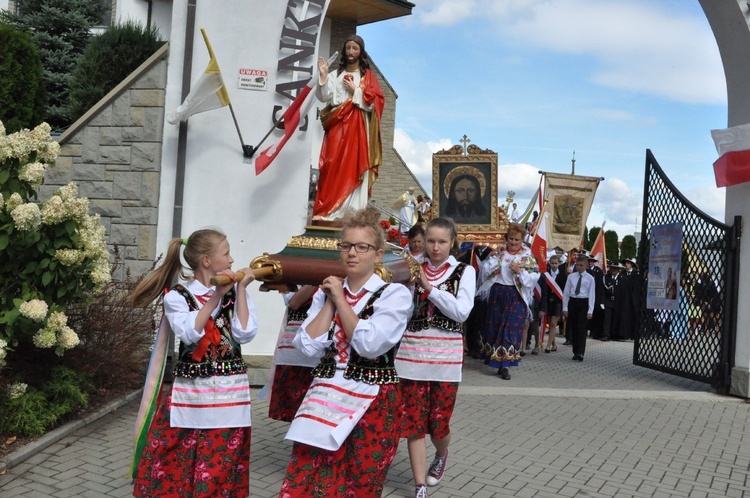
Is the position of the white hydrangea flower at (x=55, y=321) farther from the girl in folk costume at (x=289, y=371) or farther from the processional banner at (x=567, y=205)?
the processional banner at (x=567, y=205)

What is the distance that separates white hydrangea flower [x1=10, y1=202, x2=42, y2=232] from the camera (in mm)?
5465

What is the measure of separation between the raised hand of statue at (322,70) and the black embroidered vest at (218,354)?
3.29 metres

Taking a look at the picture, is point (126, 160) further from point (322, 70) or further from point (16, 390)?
point (16, 390)

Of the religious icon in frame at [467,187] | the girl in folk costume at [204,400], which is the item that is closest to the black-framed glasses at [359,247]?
the girl in folk costume at [204,400]

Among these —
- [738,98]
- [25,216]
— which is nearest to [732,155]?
[738,98]

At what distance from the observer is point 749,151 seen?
9438mm

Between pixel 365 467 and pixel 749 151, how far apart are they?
25.4 ft

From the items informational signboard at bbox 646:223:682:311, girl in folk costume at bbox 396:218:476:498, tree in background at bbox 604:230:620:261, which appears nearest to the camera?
girl in folk costume at bbox 396:218:476:498

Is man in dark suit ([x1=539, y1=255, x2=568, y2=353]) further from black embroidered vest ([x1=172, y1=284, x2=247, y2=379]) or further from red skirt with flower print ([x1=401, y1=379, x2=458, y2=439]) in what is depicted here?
black embroidered vest ([x1=172, y1=284, x2=247, y2=379])

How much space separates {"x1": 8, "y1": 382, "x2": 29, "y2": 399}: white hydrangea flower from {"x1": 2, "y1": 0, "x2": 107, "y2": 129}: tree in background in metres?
11.0

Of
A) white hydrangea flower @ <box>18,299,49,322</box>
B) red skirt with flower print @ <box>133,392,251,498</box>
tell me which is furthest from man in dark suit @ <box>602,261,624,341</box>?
red skirt with flower print @ <box>133,392,251,498</box>

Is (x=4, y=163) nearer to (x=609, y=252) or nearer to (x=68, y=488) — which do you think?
(x=68, y=488)

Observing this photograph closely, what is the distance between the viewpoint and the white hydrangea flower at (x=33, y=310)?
17.8 ft

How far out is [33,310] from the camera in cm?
544
